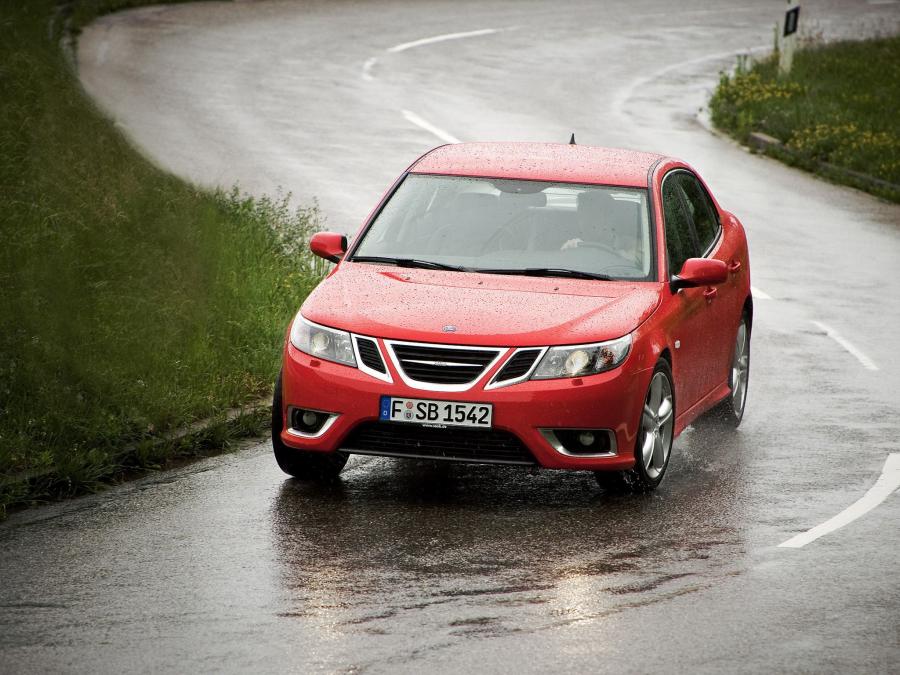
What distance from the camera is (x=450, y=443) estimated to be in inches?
331

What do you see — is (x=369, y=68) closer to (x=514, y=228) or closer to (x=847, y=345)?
(x=847, y=345)

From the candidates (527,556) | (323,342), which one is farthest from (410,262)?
(527,556)

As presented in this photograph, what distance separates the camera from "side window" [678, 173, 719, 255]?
1064 centimetres

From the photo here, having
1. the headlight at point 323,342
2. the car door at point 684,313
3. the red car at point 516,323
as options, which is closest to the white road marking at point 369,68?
the red car at point 516,323

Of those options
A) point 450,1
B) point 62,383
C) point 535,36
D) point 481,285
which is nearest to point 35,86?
point 62,383

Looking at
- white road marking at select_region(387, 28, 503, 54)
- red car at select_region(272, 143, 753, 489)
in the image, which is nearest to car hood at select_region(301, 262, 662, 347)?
red car at select_region(272, 143, 753, 489)

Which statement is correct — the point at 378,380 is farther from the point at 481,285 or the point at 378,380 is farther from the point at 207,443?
the point at 207,443

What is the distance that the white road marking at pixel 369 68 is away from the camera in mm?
29781

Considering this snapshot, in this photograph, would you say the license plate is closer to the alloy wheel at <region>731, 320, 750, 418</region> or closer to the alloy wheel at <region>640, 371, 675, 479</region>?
the alloy wheel at <region>640, 371, 675, 479</region>

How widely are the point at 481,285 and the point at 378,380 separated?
3.16 ft

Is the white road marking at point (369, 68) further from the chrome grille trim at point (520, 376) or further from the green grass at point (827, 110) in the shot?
the chrome grille trim at point (520, 376)

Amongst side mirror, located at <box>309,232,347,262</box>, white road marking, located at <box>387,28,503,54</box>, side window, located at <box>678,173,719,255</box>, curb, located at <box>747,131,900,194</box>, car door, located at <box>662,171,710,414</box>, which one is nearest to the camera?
car door, located at <box>662,171,710,414</box>

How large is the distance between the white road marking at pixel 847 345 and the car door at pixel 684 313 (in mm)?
3233

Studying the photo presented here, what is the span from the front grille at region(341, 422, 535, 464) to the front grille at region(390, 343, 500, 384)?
25 centimetres
